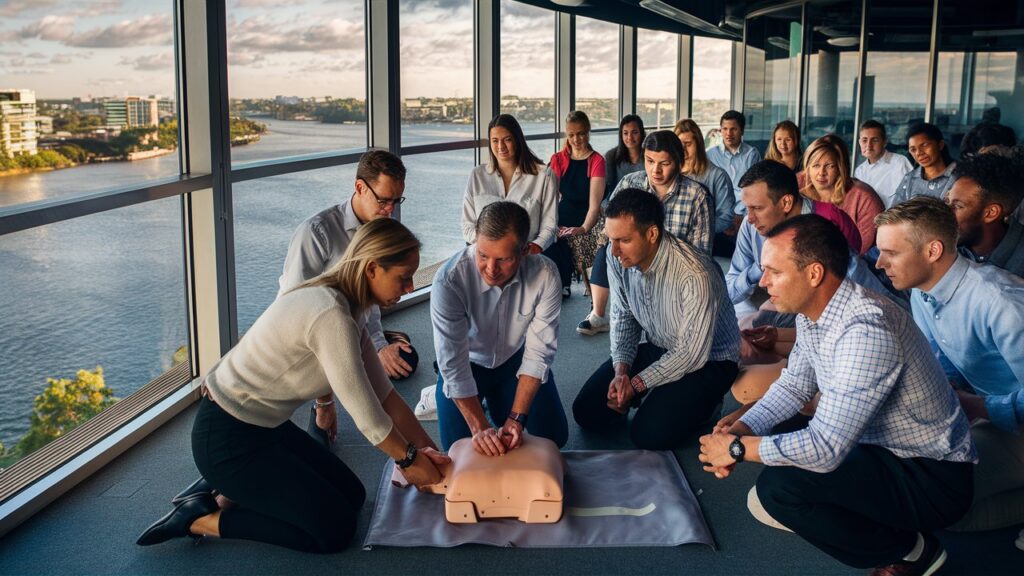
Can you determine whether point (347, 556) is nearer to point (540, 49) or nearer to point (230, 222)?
point (230, 222)

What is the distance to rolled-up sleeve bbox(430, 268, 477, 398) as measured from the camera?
139 inches

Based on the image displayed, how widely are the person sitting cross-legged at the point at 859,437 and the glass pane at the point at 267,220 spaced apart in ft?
7.64

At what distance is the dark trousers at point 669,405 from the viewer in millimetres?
3906

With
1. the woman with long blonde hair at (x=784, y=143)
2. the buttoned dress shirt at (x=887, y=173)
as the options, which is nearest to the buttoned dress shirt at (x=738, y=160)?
the buttoned dress shirt at (x=887, y=173)

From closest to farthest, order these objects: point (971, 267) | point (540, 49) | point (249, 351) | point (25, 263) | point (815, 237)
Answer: point (815, 237)
point (249, 351)
point (971, 267)
point (25, 263)
point (540, 49)

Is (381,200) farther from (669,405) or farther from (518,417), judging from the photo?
(669,405)

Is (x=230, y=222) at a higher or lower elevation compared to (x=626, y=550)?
higher

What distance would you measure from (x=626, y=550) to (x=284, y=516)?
1173 millimetres

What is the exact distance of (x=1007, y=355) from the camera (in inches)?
117

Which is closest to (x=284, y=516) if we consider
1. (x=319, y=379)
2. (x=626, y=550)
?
(x=319, y=379)

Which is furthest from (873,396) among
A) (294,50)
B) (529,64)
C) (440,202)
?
(440,202)

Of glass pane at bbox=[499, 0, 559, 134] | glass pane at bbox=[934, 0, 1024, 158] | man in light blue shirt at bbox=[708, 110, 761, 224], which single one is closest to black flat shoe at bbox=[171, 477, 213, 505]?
man in light blue shirt at bbox=[708, 110, 761, 224]

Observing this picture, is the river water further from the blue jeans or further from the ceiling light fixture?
the ceiling light fixture

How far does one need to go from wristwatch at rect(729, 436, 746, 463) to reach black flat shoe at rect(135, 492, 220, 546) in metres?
1.78
